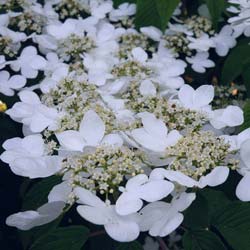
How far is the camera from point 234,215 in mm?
883

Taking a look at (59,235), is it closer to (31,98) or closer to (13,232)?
(31,98)

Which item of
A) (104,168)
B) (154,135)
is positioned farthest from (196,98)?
(104,168)

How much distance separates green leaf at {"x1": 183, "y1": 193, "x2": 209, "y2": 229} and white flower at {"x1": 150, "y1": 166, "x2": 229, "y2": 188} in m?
0.07

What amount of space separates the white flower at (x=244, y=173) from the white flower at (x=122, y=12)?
706 millimetres

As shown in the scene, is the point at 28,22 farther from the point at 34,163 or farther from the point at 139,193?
the point at 139,193

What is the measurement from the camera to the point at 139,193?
83 centimetres

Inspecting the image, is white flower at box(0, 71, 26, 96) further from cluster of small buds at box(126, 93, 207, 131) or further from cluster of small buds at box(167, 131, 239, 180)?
cluster of small buds at box(167, 131, 239, 180)

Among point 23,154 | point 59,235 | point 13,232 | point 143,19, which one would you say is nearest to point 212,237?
point 59,235

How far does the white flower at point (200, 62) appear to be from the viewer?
56.4 inches

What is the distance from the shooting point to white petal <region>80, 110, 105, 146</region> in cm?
93

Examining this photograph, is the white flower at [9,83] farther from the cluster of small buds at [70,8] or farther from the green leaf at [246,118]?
the green leaf at [246,118]

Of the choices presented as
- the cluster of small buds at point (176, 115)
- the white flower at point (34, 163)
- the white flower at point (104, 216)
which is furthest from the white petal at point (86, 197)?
the cluster of small buds at point (176, 115)

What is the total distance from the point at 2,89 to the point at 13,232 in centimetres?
30

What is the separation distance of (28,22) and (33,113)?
15.0 inches
